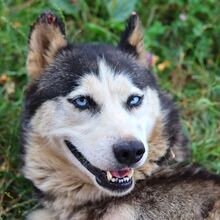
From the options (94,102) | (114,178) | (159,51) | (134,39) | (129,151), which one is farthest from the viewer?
(159,51)

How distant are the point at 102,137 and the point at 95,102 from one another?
33cm

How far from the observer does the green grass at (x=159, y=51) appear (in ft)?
16.6

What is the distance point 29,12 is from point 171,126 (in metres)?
2.47

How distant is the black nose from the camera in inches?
137

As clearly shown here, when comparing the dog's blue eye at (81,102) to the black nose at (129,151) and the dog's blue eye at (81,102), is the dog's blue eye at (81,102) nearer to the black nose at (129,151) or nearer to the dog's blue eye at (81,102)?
the dog's blue eye at (81,102)

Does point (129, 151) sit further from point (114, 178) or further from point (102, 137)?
point (114, 178)

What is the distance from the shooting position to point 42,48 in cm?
414

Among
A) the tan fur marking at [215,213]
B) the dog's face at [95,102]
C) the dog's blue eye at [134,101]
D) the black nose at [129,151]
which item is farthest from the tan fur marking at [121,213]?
the dog's blue eye at [134,101]

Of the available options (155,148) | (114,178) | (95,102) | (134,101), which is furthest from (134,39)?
(114,178)

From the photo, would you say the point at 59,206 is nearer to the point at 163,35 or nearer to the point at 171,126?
the point at 171,126

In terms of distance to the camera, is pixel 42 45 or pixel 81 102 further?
pixel 42 45

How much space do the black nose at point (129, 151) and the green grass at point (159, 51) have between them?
1425mm

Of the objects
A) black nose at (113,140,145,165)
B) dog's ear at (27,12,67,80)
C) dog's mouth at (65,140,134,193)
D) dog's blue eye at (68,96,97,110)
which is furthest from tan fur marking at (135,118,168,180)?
dog's ear at (27,12,67,80)

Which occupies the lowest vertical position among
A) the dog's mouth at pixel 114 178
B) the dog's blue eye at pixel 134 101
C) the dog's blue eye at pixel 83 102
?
the dog's mouth at pixel 114 178
